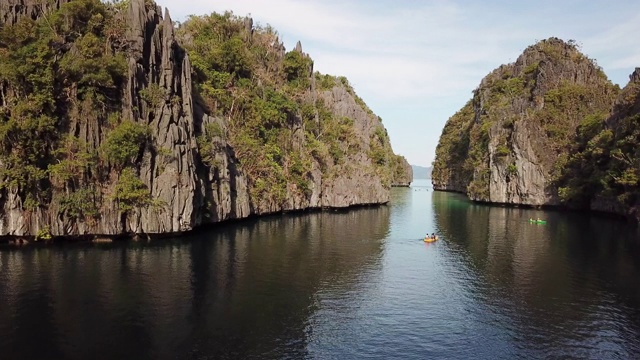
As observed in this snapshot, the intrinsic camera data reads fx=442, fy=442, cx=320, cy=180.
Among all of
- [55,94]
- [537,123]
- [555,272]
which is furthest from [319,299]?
[537,123]

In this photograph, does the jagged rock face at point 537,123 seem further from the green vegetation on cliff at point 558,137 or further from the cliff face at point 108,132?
the cliff face at point 108,132

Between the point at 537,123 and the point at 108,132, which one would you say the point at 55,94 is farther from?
the point at 537,123

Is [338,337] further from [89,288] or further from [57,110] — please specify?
[57,110]

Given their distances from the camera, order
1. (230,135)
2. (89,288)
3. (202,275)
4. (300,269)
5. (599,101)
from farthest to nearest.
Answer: (599,101) → (230,135) → (300,269) → (202,275) → (89,288)

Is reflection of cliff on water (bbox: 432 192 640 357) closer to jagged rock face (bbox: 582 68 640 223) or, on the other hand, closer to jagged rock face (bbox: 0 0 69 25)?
jagged rock face (bbox: 582 68 640 223)

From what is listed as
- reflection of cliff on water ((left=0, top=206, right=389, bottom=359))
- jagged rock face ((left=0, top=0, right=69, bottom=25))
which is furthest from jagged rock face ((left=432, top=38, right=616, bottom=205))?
jagged rock face ((left=0, top=0, right=69, bottom=25))

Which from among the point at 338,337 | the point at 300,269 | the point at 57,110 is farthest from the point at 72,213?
the point at 338,337
